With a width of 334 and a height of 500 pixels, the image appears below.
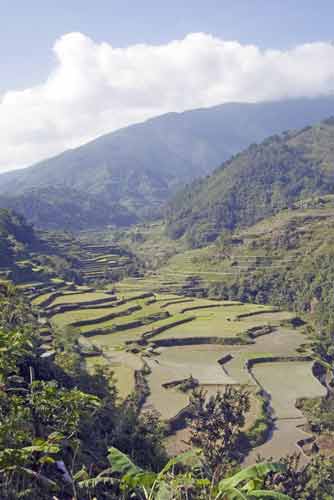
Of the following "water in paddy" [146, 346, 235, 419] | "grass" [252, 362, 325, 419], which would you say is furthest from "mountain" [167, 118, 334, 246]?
"grass" [252, 362, 325, 419]

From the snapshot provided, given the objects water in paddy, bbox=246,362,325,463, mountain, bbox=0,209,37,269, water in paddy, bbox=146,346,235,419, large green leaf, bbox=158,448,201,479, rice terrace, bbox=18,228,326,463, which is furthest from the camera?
mountain, bbox=0,209,37,269

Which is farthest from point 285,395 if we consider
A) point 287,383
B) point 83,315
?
point 83,315

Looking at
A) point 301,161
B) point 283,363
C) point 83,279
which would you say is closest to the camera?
point 283,363

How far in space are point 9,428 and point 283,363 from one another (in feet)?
96.0

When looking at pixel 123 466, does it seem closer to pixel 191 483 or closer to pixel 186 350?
pixel 191 483

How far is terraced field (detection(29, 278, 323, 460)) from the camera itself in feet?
80.7

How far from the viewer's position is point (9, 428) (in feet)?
15.5

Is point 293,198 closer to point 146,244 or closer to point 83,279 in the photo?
point 146,244

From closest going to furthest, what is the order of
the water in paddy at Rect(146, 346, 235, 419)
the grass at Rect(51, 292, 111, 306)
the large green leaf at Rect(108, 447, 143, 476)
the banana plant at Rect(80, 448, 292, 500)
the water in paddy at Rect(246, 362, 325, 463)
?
the banana plant at Rect(80, 448, 292, 500) → the large green leaf at Rect(108, 447, 143, 476) → the water in paddy at Rect(246, 362, 325, 463) → the water in paddy at Rect(146, 346, 235, 419) → the grass at Rect(51, 292, 111, 306)

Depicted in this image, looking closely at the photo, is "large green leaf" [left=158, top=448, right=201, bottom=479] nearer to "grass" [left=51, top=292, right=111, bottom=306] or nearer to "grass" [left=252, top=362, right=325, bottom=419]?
"grass" [left=252, top=362, right=325, bottom=419]

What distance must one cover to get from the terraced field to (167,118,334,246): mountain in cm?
5998

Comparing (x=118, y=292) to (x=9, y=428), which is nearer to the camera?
(x=9, y=428)

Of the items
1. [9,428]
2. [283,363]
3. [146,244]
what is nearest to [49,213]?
[146,244]

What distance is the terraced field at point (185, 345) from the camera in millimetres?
24594
